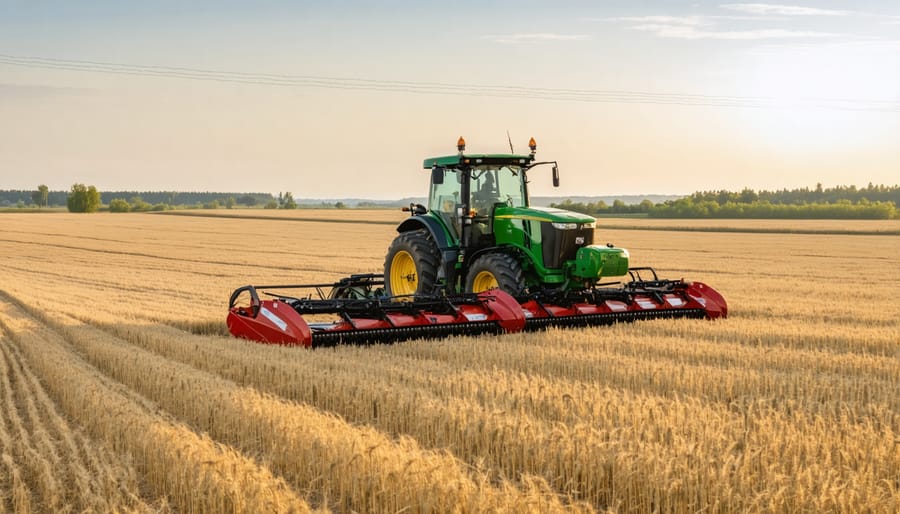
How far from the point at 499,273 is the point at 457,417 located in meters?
5.62

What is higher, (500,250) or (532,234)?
(532,234)

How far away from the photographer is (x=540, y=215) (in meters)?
12.0

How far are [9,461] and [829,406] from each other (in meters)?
5.98

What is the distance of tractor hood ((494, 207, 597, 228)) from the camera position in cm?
1193

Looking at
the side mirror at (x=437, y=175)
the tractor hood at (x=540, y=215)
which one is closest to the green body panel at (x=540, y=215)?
the tractor hood at (x=540, y=215)

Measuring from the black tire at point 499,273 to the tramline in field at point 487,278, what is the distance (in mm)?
15

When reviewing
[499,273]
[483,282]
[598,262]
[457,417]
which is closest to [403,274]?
[483,282]

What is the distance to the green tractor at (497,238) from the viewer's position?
470 inches

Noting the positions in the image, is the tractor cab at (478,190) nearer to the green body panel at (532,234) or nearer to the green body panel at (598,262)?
the green body panel at (532,234)

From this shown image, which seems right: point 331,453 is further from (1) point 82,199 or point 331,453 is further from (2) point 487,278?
(1) point 82,199

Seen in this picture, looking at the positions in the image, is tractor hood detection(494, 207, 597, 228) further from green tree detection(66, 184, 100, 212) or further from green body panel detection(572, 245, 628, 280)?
green tree detection(66, 184, 100, 212)

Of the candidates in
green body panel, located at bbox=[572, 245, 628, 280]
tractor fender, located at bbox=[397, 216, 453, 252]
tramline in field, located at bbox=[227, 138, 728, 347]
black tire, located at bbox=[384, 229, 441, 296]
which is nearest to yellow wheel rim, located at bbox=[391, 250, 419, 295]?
tramline in field, located at bbox=[227, 138, 728, 347]

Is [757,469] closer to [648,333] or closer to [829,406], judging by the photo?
[829,406]

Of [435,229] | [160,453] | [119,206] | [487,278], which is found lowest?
[160,453]
